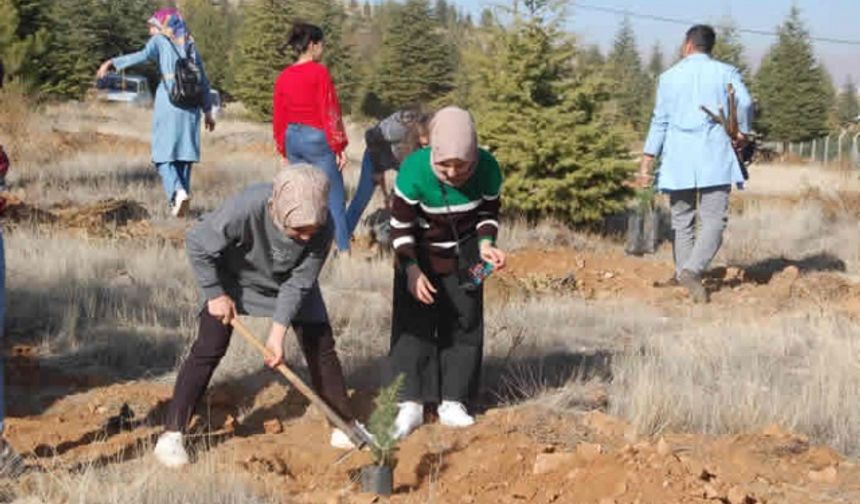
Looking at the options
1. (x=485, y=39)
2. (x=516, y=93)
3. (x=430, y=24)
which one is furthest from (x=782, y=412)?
(x=430, y=24)

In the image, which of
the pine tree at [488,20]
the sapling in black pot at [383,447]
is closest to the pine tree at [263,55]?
the pine tree at [488,20]

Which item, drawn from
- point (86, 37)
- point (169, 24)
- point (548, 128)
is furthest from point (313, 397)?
point (86, 37)

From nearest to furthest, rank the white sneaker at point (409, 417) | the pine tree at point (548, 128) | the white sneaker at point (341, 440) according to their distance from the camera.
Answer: the white sneaker at point (341, 440)
the white sneaker at point (409, 417)
the pine tree at point (548, 128)

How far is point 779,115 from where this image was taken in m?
47.6

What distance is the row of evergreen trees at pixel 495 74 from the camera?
12.4m

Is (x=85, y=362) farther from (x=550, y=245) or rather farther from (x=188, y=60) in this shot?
(x=550, y=245)

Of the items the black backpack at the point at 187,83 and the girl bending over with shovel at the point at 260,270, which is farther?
the black backpack at the point at 187,83

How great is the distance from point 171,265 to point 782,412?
4.46 metres

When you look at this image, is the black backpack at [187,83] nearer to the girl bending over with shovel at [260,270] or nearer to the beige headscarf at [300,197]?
the girl bending over with shovel at [260,270]

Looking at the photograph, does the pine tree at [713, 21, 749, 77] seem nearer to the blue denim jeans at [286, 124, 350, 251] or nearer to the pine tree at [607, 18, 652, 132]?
the pine tree at [607, 18, 652, 132]

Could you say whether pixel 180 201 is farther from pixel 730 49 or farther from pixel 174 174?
pixel 730 49

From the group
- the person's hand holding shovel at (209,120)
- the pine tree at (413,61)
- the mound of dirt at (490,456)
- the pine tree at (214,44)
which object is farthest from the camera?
the pine tree at (214,44)

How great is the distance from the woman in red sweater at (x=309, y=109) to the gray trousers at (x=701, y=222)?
8.11 ft

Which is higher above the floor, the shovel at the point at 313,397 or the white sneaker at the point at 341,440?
the shovel at the point at 313,397
